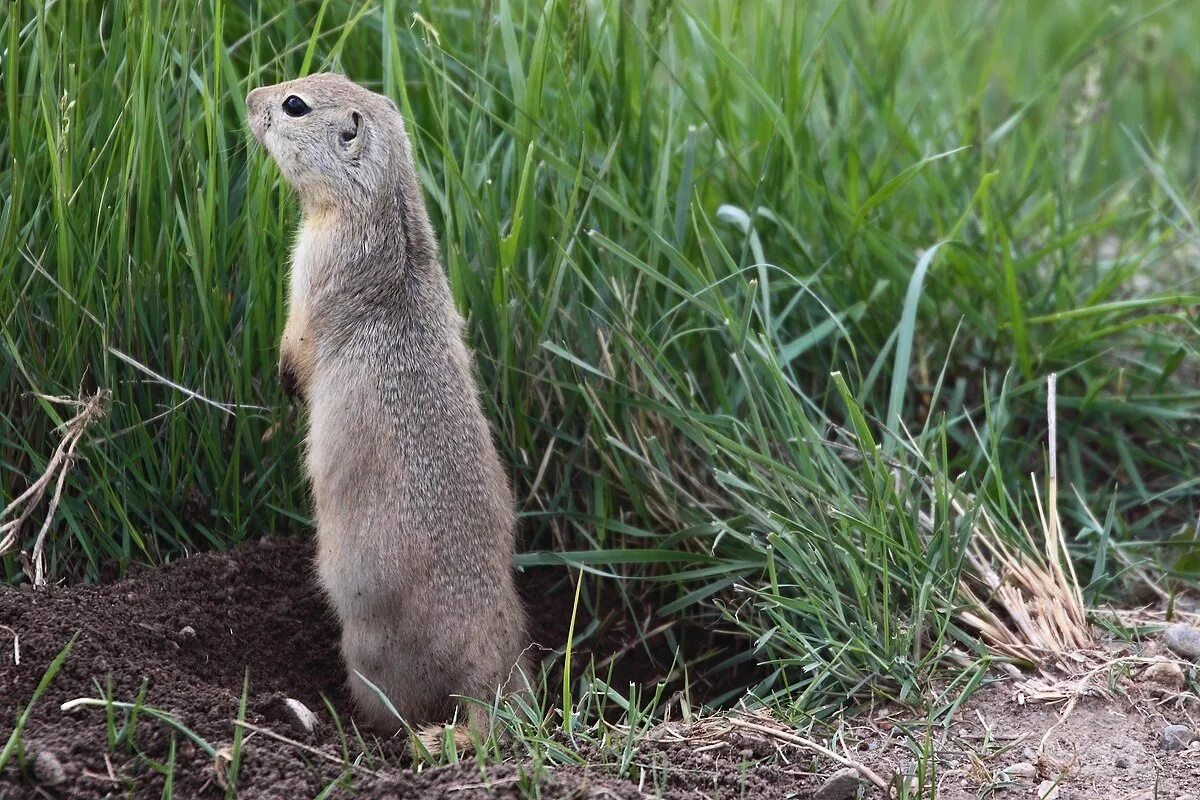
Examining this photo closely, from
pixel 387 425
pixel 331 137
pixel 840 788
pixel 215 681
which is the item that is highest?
pixel 331 137

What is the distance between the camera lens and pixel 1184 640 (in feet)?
12.0

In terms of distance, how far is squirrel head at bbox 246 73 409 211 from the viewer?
3.81 metres

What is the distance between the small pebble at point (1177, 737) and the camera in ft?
10.8

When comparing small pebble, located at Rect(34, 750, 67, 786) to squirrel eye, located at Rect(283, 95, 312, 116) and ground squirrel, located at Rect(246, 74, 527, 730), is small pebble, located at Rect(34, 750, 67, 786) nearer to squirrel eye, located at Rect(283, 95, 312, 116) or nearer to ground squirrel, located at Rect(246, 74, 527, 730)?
ground squirrel, located at Rect(246, 74, 527, 730)

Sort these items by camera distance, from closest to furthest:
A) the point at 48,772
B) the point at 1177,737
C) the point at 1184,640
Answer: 1. the point at 48,772
2. the point at 1177,737
3. the point at 1184,640

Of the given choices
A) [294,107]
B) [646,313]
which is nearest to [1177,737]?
[646,313]

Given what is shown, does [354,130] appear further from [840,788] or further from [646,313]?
[840,788]

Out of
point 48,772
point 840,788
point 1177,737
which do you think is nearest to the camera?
point 48,772

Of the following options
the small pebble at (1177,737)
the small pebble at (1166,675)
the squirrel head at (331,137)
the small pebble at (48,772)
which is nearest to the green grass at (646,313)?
the squirrel head at (331,137)

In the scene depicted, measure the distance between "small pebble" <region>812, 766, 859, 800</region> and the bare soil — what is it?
0.05 metres

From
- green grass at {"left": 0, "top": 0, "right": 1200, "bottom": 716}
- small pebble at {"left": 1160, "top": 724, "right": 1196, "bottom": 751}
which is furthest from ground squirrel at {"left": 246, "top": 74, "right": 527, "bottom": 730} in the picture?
small pebble at {"left": 1160, "top": 724, "right": 1196, "bottom": 751}

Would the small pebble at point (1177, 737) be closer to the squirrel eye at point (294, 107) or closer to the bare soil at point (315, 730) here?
the bare soil at point (315, 730)

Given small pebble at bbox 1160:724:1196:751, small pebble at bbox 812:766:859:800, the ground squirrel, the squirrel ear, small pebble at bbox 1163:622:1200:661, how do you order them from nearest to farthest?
small pebble at bbox 812:766:859:800
small pebble at bbox 1160:724:1196:751
the ground squirrel
small pebble at bbox 1163:622:1200:661
the squirrel ear

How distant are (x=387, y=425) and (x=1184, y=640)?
214 centimetres
